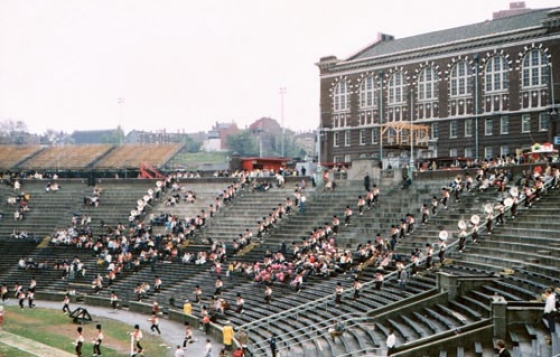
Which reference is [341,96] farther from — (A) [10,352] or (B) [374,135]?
(A) [10,352]

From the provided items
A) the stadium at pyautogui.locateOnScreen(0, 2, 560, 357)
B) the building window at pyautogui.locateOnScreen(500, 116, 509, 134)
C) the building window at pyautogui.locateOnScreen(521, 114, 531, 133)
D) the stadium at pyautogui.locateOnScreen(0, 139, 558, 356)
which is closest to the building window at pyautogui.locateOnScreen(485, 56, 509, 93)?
the stadium at pyautogui.locateOnScreen(0, 2, 560, 357)

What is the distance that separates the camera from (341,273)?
41.9m

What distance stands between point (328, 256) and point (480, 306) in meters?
16.4

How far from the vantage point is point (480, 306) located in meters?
28.1

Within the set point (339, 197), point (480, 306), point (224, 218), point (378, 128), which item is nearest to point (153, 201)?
point (224, 218)

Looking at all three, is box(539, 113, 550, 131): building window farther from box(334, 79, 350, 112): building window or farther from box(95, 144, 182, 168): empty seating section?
box(95, 144, 182, 168): empty seating section

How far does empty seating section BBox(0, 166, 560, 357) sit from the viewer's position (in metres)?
29.2

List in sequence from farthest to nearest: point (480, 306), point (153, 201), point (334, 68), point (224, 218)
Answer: point (334, 68) < point (153, 201) < point (224, 218) < point (480, 306)

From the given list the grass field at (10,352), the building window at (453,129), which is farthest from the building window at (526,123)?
the grass field at (10,352)

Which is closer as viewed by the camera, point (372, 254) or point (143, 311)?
point (372, 254)

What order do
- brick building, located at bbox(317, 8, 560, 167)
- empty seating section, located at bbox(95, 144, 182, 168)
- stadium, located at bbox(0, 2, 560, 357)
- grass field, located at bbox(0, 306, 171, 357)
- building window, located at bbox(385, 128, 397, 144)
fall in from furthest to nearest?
1. empty seating section, located at bbox(95, 144, 182, 168)
2. building window, located at bbox(385, 128, 397, 144)
3. brick building, located at bbox(317, 8, 560, 167)
4. grass field, located at bbox(0, 306, 171, 357)
5. stadium, located at bbox(0, 2, 560, 357)

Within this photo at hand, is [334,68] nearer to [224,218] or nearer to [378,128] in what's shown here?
[378,128]

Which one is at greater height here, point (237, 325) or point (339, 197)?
point (339, 197)

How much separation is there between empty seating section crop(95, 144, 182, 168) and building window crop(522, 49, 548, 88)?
147 feet
